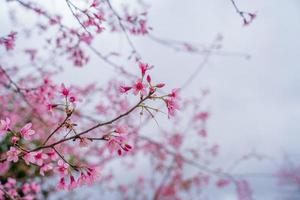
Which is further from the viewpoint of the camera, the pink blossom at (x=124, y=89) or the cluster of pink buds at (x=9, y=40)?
the cluster of pink buds at (x=9, y=40)

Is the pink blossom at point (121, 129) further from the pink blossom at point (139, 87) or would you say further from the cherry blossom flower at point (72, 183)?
the cherry blossom flower at point (72, 183)

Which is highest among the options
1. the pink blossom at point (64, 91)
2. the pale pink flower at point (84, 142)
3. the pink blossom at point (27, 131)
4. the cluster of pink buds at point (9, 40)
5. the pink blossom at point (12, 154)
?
the cluster of pink buds at point (9, 40)

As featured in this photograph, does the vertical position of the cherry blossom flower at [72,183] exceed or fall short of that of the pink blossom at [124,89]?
it falls short

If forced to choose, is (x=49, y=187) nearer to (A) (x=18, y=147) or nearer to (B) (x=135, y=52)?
(B) (x=135, y=52)

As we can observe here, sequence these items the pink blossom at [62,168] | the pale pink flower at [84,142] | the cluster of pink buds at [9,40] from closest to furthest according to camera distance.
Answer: the pale pink flower at [84,142]
the pink blossom at [62,168]
the cluster of pink buds at [9,40]

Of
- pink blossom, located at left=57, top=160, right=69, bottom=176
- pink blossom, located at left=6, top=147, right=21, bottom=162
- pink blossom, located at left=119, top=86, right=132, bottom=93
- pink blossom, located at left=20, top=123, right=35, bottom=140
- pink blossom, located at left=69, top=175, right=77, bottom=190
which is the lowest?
pink blossom, located at left=69, top=175, right=77, bottom=190

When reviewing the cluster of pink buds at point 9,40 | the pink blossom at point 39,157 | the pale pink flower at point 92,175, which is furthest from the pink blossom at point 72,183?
the cluster of pink buds at point 9,40

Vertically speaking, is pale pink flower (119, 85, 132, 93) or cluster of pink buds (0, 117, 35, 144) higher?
pale pink flower (119, 85, 132, 93)

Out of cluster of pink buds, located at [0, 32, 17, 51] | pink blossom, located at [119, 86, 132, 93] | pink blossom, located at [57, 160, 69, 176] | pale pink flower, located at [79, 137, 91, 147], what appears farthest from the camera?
cluster of pink buds, located at [0, 32, 17, 51]

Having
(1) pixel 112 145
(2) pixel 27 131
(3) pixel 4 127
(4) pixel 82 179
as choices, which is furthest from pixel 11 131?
(1) pixel 112 145

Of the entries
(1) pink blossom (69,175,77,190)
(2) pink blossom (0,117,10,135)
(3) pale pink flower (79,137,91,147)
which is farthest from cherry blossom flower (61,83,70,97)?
(1) pink blossom (69,175,77,190)

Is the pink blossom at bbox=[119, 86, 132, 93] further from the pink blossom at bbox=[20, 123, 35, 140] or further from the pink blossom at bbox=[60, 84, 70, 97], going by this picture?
the pink blossom at bbox=[20, 123, 35, 140]

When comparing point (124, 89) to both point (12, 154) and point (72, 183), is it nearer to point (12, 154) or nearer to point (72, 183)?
point (72, 183)

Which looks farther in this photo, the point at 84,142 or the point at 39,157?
the point at 39,157
